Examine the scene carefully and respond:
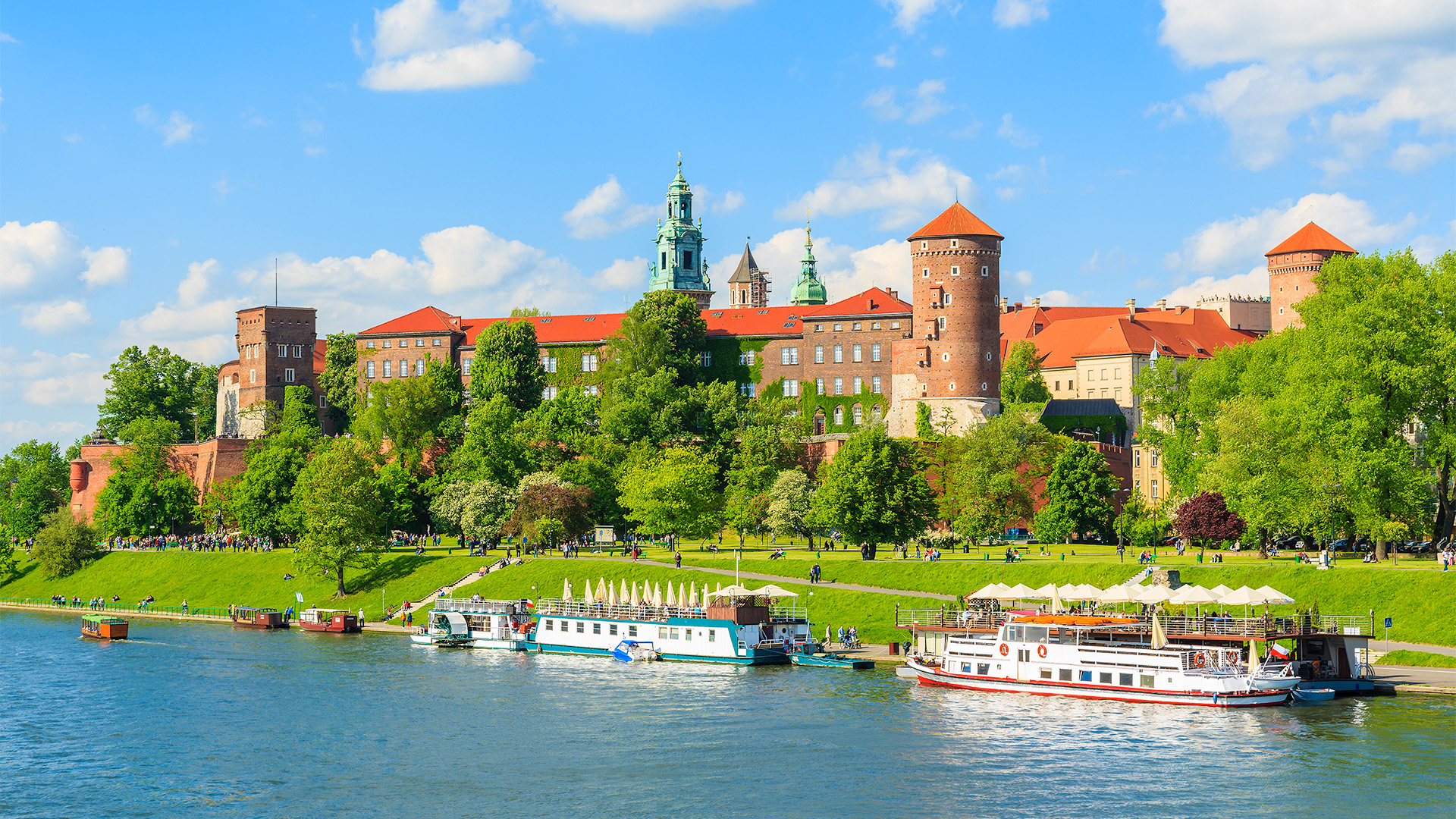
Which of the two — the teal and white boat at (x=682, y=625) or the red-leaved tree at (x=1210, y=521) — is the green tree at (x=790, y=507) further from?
the red-leaved tree at (x=1210, y=521)

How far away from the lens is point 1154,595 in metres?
59.0

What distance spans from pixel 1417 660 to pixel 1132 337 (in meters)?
81.7

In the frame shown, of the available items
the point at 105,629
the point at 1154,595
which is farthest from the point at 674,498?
the point at 1154,595

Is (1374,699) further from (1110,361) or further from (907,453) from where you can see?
(1110,361)

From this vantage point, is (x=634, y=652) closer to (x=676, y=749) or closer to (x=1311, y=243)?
(x=676, y=749)

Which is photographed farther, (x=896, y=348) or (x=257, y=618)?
(x=896, y=348)

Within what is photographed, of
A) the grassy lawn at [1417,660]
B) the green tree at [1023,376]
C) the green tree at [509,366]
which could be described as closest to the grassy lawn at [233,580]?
the green tree at [509,366]

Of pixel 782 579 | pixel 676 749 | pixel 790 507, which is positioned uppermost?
pixel 790 507

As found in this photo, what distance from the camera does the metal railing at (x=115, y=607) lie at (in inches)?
3784

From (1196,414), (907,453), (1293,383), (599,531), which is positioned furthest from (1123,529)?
(599,531)

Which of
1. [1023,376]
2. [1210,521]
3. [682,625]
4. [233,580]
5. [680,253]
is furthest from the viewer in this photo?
[680,253]

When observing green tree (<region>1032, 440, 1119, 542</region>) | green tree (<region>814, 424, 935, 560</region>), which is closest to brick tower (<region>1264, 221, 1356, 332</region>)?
green tree (<region>1032, 440, 1119, 542</region>)

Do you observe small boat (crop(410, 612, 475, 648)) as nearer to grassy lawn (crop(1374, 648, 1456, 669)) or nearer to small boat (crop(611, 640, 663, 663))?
small boat (crop(611, 640, 663, 663))

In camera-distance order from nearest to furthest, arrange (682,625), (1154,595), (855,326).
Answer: (1154,595) < (682,625) < (855,326)
